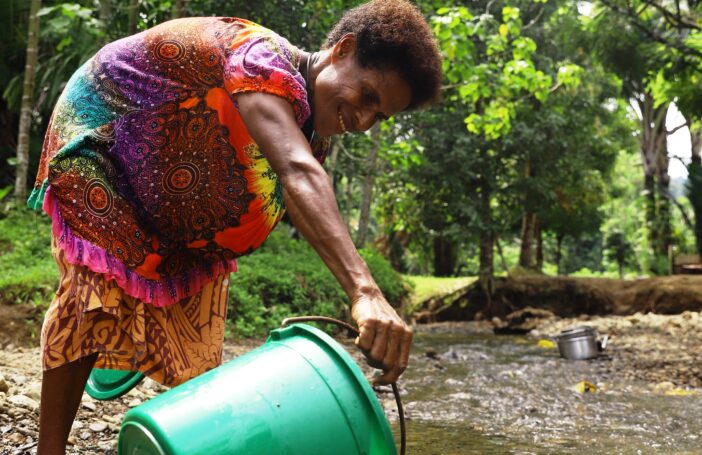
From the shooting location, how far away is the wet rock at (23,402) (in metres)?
2.96

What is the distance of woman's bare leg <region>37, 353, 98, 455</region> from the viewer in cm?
186

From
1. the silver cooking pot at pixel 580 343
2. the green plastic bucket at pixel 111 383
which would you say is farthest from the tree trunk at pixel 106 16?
the green plastic bucket at pixel 111 383

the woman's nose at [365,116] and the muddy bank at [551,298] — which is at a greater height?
the woman's nose at [365,116]

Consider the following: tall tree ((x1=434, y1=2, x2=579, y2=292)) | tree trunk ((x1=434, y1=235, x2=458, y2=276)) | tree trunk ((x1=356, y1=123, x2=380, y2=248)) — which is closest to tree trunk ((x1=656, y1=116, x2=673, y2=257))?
tree trunk ((x1=434, y1=235, x2=458, y2=276))

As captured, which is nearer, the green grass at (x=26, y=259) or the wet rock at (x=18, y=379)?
the wet rock at (x=18, y=379)

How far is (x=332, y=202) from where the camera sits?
1.48 meters

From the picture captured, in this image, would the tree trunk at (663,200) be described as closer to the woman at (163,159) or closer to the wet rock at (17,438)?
the wet rock at (17,438)

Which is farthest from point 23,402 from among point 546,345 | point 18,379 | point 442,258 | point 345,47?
point 442,258

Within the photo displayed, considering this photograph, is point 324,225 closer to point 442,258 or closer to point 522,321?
point 522,321

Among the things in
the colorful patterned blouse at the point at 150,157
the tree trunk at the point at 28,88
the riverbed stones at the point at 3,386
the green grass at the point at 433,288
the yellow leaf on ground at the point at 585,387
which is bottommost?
the green grass at the point at 433,288

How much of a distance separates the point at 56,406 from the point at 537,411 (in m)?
3.03

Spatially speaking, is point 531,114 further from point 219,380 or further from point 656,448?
point 219,380

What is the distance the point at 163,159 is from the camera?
1.96m

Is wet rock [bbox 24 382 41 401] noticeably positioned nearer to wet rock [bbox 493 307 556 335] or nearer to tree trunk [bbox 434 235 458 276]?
wet rock [bbox 493 307 556 335]
